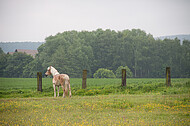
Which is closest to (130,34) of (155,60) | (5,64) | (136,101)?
(155,60)

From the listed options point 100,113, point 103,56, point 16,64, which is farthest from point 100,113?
point 103,56

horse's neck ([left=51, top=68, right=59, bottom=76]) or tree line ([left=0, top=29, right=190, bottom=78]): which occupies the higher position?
tree line ([left=0, top=29, right=190, bottom=78])

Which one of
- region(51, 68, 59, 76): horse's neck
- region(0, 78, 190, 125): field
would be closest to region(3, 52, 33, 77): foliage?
region(51, 68, 59, 76): horse's neck

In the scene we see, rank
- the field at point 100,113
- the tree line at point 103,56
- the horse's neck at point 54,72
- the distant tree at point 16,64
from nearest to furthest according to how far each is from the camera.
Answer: the field at point 100,113
the horse's neck at point 54,72
the tree line at point 103,56
the distant tree at point 16,64

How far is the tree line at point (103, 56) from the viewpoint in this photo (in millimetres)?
88938

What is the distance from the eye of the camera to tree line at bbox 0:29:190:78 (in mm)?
88938

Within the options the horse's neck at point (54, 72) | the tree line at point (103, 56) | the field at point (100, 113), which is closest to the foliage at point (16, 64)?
the tree line at point (103, 56)

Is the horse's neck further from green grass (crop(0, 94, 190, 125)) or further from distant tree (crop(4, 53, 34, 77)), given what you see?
distant tree (crop(4, 53, 34, 77))

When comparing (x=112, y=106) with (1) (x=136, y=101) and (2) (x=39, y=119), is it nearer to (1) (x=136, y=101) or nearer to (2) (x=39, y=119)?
(1) (x=136, y=101)

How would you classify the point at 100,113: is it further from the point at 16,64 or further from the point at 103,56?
the point at 103,56

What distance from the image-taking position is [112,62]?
10088 cm

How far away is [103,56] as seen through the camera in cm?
9994

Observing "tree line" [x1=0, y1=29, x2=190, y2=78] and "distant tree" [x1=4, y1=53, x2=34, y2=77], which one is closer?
"tree line" [x1=0, y1=29, x2=190, y2=78]

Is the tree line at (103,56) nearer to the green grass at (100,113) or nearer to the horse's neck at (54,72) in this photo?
the horse's neck at (54,72)
